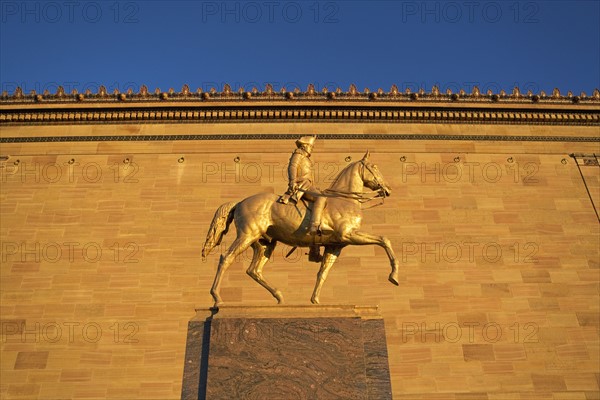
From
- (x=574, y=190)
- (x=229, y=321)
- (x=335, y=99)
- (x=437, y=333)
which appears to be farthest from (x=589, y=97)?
(x=229, y=321)

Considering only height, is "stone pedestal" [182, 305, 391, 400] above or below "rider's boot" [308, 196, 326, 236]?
below

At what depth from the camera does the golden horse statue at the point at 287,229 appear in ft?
31.1

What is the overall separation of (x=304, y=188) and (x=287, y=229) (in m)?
0.70

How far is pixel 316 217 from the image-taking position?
945 cm

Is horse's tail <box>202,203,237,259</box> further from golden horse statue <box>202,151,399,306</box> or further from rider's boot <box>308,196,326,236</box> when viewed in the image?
rider's boot <box>308,196,326,236</box>

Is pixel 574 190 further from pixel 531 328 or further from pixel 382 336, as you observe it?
pixel 382 336

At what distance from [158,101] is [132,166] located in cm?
204

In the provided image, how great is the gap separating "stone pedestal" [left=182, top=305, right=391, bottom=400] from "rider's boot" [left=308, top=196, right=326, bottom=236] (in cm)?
122

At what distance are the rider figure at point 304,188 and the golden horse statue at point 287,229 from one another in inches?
3.9

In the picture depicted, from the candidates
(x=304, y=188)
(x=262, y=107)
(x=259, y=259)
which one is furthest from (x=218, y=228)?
(x=262, y=107)

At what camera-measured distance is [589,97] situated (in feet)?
60.1

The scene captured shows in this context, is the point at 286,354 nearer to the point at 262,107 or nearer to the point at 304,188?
the point at 304,188

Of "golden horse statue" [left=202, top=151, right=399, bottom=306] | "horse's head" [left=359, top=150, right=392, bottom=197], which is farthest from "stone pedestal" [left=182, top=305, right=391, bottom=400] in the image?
"horse's head" [left=359, top=150, right=392, bottom=197]

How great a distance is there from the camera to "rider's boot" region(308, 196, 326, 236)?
941 centimetres
